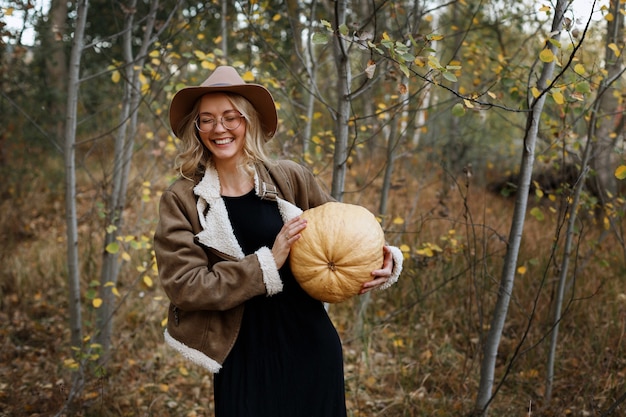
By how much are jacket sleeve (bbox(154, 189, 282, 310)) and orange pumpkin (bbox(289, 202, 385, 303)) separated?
112 millimetres

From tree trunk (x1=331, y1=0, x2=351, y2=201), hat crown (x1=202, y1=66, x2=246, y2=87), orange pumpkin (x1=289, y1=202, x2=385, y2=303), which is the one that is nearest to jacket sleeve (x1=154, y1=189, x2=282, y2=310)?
orange pumpkin (x1=289, y1=202, x2=385, y2=303)

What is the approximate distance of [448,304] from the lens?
4.58m

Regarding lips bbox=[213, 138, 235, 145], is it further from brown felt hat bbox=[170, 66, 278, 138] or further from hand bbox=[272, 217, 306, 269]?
hand bbox=[272, 217, 306, 269]

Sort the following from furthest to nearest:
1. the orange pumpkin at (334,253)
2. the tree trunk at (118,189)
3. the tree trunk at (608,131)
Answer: the tree trunk at (608,131), the tree trunk at (118,189), the orange pumpkin at (334,253)

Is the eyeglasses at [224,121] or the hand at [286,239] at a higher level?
the eyeglasses at [224,121]

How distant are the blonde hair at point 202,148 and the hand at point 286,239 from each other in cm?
36

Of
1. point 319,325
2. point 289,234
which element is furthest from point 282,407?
point 289,234

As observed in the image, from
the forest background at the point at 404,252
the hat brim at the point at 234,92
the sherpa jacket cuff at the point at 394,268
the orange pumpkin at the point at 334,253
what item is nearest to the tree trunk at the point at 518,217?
the forest background at the point at 404,252

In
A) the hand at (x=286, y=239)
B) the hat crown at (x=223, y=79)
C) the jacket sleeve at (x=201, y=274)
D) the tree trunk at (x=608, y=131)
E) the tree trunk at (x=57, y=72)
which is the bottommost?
the jacket sleeve at (x=201, y=274)

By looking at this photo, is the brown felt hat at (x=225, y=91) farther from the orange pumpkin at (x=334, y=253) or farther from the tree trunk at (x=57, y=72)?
the tree trunk at (x=57, y=72)

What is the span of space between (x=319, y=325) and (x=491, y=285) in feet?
→ 8.56

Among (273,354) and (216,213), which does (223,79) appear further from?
(273,354)

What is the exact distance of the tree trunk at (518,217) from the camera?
235cm

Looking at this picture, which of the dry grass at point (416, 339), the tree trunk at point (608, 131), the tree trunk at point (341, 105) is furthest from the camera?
the tree trunk at point (608, 131)
